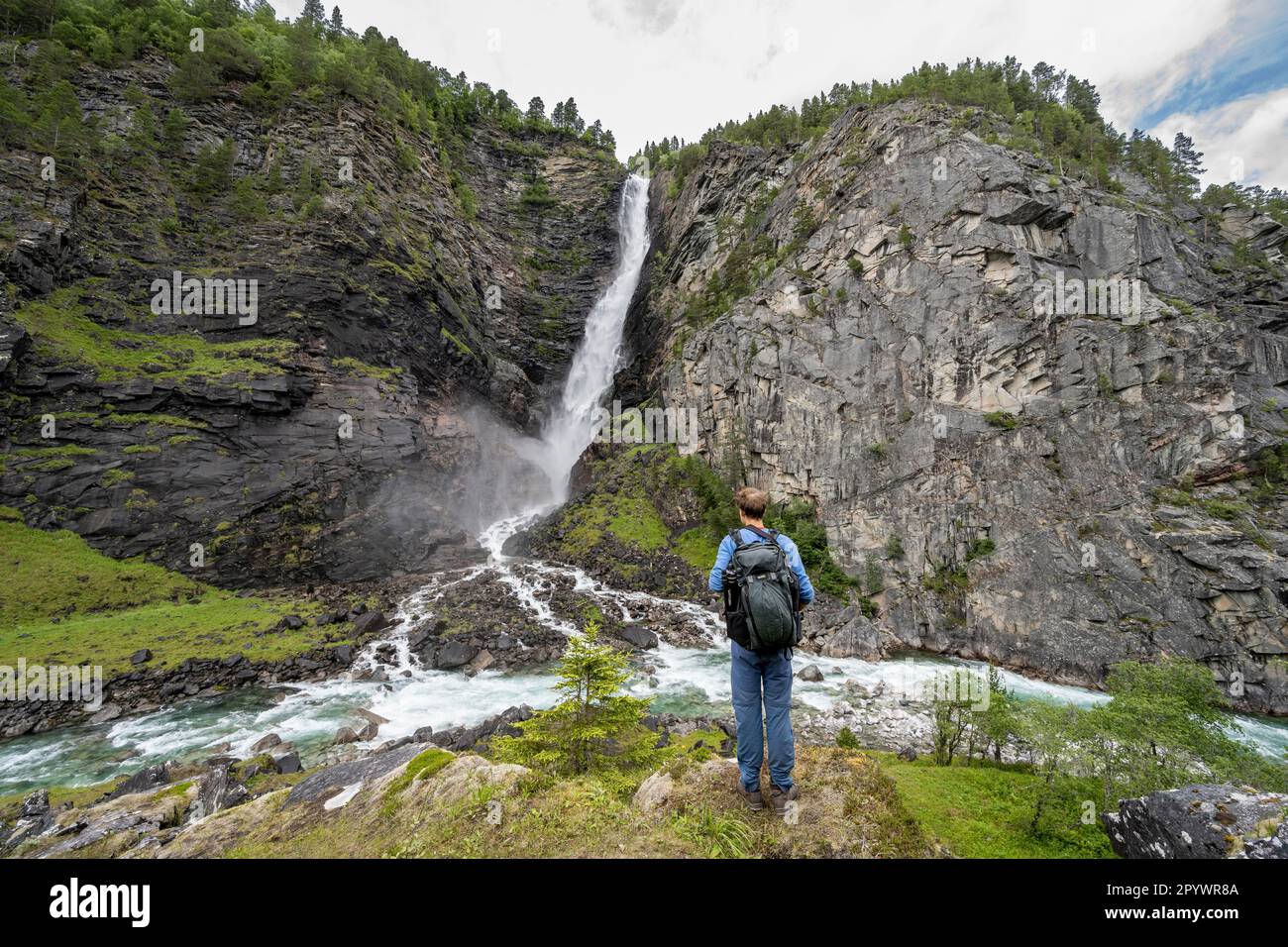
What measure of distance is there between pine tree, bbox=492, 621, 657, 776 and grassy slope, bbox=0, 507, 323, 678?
20.5 m

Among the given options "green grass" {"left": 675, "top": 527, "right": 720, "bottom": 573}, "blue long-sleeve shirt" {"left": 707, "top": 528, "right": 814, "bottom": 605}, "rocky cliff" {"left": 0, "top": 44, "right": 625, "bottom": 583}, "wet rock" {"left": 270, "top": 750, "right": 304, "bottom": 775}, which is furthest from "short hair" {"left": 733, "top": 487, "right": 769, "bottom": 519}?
"rocky cliff" {"left": 0, "top": 44, "right": 625, "bottom": 583}

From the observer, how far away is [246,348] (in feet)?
109

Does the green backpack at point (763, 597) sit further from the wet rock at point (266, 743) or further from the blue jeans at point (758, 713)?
the wet rock at point (266, 743)

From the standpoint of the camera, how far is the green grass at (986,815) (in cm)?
607

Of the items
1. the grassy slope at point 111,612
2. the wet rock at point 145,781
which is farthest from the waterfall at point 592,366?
the wet rock at point 145,781

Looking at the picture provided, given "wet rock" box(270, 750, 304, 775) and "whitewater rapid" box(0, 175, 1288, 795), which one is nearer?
"wet rock" box(270, 750, 304, 775)

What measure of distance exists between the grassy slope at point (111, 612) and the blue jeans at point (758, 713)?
25.1 meters

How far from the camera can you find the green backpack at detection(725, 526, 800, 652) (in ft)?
13.5

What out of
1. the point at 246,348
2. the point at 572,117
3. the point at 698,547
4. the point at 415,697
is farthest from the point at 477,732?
the point at 572,117

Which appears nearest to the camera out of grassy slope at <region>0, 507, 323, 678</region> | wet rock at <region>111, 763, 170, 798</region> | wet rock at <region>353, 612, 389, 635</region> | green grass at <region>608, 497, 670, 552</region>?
wet rock at <region>111, 763, 170, 798</region>

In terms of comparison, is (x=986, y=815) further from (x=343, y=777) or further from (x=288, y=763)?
(x=288, y=763)

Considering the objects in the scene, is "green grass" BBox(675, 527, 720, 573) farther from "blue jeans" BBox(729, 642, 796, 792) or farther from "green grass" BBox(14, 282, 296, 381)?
"green grass" BBox(14, 282, 296, 381)

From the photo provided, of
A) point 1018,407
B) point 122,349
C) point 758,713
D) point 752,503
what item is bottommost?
point 758,713

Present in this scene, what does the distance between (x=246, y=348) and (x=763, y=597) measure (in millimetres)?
42687
